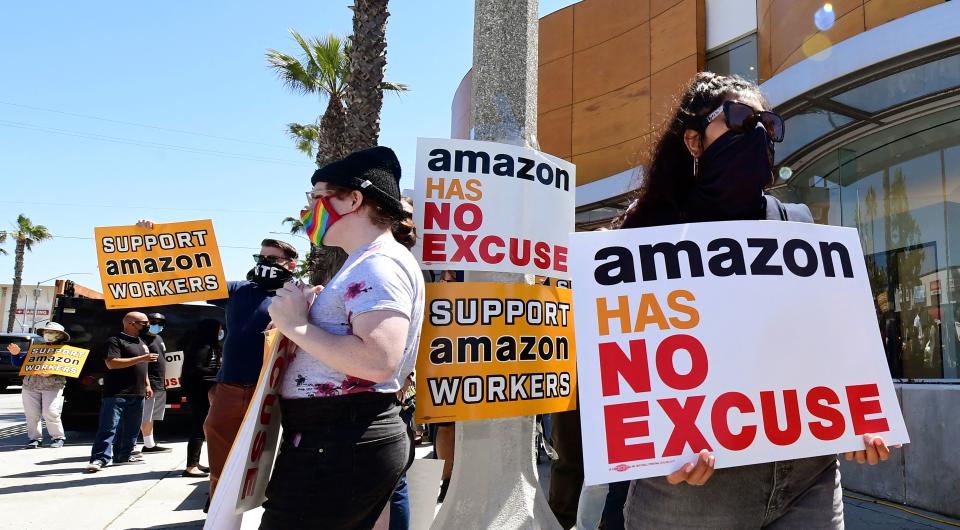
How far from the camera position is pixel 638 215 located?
2018 millimetres

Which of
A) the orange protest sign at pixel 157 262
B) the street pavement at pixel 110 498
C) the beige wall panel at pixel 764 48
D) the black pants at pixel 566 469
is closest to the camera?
the black pants at pixel 566 469

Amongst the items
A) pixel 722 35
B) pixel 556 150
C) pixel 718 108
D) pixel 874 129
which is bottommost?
pixel 718 108

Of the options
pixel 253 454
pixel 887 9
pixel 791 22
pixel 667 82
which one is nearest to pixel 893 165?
pixel 887 9

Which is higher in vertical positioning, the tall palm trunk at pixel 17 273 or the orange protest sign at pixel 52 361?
the tall palm trunk at pixel 17 273

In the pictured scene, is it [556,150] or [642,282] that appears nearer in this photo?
[642,282]

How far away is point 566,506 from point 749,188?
104 inches

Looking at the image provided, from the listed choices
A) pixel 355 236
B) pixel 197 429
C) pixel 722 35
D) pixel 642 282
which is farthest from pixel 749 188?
pixel 722 35

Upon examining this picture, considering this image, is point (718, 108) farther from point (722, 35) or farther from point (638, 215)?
point (722, 35)

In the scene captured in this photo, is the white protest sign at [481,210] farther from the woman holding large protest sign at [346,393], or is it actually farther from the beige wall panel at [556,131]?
the beige wall panel at [556,131]

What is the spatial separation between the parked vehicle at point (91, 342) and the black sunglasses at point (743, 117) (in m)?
10.2

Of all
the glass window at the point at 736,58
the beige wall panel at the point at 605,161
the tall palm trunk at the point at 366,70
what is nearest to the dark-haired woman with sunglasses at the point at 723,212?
the tall palm trunk at the point at 366,70

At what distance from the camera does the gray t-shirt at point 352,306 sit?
2055mm

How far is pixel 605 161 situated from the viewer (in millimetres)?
16844

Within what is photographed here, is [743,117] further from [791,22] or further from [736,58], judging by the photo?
[736,58]
